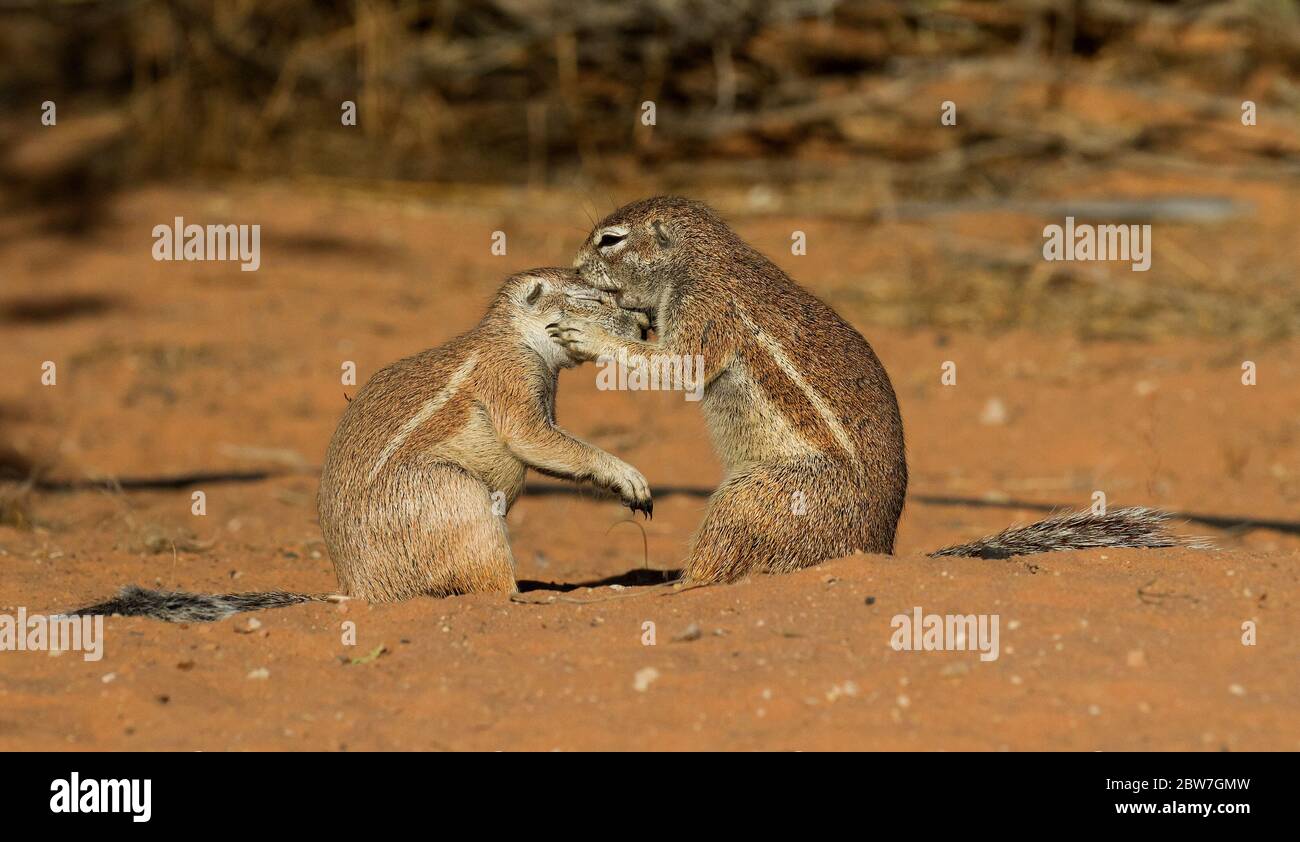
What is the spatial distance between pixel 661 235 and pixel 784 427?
134 cm

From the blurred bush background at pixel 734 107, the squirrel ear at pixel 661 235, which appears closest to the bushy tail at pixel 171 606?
the squirrel ear at pixel 661 235

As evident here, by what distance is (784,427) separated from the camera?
6027 mm

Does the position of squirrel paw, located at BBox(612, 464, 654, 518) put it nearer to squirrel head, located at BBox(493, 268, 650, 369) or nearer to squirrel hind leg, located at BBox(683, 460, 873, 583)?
squirrel hind leg, located at BBox(683, 460, 873, 583)

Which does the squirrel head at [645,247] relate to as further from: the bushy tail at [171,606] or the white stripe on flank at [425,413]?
the bushy tail at [171,606]

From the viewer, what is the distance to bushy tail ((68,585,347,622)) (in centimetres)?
564

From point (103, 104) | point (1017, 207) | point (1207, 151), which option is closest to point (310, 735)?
point (1017, 207)

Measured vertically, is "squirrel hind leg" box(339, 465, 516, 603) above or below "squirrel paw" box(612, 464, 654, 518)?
below

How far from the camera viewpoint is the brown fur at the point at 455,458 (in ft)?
19.2

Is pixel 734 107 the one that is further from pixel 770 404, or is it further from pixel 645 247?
pixel 770 404

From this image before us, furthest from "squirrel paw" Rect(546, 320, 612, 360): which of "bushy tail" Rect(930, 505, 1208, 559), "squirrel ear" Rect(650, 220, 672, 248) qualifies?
"bushy tail" Rect(930, 505, 1208, 559)

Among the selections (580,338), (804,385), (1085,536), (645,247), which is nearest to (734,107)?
(645,247)

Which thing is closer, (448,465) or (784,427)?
(448,465)

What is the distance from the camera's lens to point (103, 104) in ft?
54.0

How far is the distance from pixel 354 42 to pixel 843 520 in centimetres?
1073
